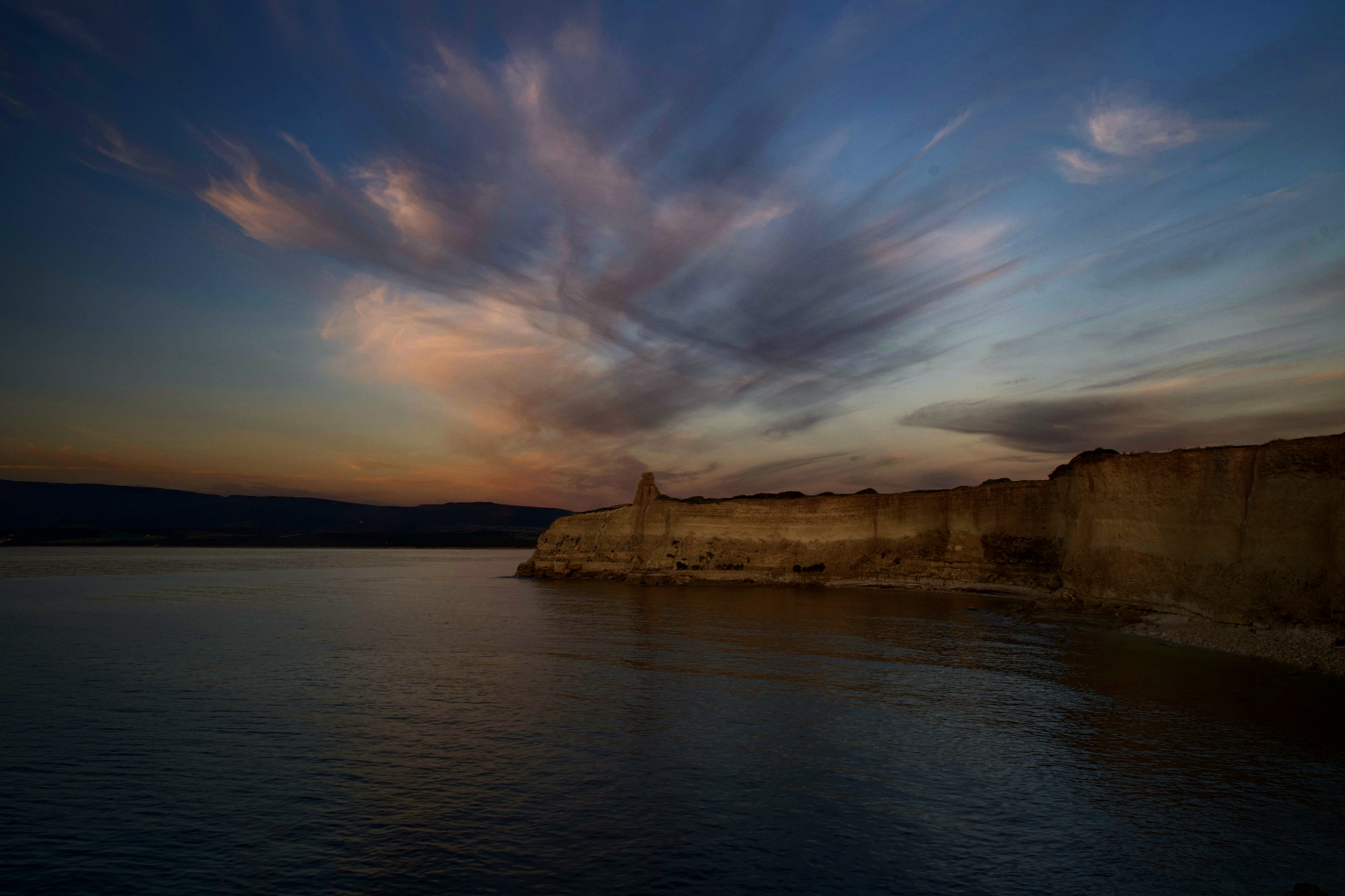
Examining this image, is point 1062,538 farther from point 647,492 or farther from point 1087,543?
point 647,492

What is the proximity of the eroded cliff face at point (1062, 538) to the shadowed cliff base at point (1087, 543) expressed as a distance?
0.27 ft

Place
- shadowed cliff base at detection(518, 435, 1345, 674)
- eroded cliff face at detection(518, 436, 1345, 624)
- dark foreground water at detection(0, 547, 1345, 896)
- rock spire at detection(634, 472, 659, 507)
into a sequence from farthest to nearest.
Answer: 1. rock spire at detection(634, 472, 659, 507)
2. eroded cliff face at detection(518, 436, 1345, 624)
3. shadowed cliff base at detection(518, 435, 1345, 674)
4. dark foreground water at detection(0, 547, 1345, 896)

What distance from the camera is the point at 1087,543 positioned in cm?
3647

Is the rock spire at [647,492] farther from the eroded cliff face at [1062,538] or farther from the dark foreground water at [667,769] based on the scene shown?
the dark foreground water at [667,769]

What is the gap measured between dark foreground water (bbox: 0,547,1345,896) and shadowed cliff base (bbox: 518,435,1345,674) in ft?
12.6

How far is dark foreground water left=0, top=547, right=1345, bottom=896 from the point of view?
847cm

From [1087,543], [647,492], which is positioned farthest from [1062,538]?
[647,492]

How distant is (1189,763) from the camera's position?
39.7 ft

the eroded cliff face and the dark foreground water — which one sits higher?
the eroded cliff face

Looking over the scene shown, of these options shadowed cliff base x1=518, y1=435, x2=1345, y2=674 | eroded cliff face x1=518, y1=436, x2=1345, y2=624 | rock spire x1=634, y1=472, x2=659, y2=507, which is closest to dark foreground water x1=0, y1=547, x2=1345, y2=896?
shadowed cliff base x1=518, y1=435, x2=1345, y2=674

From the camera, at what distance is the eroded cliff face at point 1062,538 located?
941 inches

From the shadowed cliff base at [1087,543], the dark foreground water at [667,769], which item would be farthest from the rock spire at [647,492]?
the dark foreground water at [667,769]

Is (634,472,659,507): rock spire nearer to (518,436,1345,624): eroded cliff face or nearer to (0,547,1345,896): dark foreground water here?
(518,436,1345,624): eroded cliff face

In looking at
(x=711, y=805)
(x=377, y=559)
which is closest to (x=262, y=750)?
(x=711, y=805)
